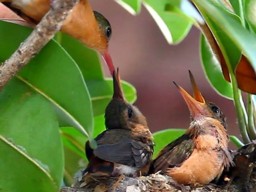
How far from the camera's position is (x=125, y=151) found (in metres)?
1.73

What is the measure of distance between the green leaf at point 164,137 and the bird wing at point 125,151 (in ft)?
0.31

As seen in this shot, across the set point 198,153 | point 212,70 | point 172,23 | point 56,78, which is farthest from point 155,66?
point 56,78

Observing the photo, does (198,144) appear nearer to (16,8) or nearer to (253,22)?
(253,22)

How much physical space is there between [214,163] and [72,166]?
0.41 metres

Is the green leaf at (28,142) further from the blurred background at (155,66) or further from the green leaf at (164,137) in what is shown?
the blurred background at (155,66)

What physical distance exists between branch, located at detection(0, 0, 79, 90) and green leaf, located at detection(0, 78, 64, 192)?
4.0 inches

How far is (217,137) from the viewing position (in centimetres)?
183

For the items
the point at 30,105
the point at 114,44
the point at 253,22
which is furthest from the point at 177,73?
the point at 30,105

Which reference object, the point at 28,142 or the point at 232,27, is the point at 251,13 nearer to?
the point at 232,27

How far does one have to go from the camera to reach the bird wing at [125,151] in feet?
5.32

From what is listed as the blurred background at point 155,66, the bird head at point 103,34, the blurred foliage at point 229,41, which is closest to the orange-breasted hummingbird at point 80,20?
the bird head at point 103,34

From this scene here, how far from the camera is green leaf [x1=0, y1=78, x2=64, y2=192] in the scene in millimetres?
1393

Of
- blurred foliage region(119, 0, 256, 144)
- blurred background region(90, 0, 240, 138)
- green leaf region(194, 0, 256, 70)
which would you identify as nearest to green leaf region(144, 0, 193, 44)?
blurred foliage region(119, 0, 256, 144)

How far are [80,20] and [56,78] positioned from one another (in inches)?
10.2
